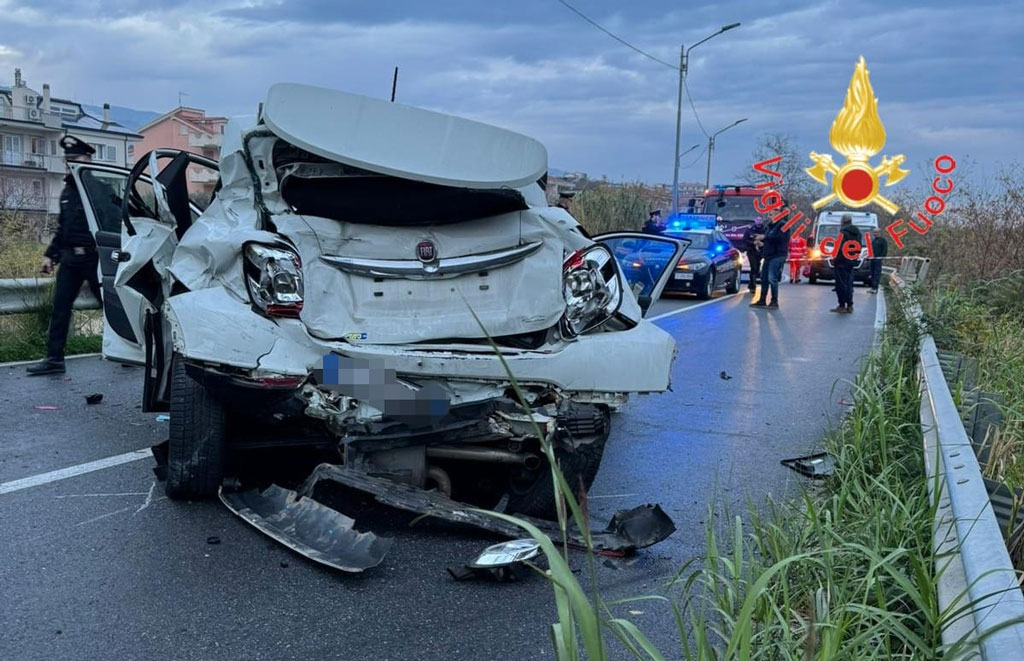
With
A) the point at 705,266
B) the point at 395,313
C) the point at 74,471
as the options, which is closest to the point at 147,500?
the point at 74,471

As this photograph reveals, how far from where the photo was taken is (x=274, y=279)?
3.88 metres

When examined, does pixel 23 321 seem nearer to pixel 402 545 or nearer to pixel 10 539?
→ pixel 10 539

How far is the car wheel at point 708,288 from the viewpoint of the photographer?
1875cm

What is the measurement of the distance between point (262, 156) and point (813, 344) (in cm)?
908

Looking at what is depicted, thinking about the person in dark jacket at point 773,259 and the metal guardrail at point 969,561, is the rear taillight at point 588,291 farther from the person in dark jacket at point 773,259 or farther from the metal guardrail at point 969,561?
the person in dark jacket at point 773,259

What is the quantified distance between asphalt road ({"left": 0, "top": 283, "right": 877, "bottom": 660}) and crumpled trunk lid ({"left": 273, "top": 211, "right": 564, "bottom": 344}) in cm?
93

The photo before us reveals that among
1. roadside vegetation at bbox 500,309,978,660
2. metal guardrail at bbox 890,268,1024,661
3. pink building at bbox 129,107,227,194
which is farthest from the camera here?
pink building at bbox 129,107,227,194

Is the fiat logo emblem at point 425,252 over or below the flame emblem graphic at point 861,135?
A: below

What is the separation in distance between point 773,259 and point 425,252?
14.0 meters

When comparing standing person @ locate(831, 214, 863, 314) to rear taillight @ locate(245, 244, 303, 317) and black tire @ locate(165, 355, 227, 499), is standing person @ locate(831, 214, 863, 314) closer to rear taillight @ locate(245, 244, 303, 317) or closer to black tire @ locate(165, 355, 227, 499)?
rear taillight @ locate(245, 244, 303, 317)

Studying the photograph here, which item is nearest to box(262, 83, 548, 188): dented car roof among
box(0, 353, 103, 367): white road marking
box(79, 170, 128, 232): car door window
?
box(79, 170, 128, 232): car door window

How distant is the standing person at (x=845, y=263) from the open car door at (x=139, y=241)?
515 inches

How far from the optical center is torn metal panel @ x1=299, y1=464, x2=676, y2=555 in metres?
3.72

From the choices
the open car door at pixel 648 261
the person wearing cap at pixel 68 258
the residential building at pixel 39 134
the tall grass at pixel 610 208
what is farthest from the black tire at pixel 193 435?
the residential building at pixel 39 134
